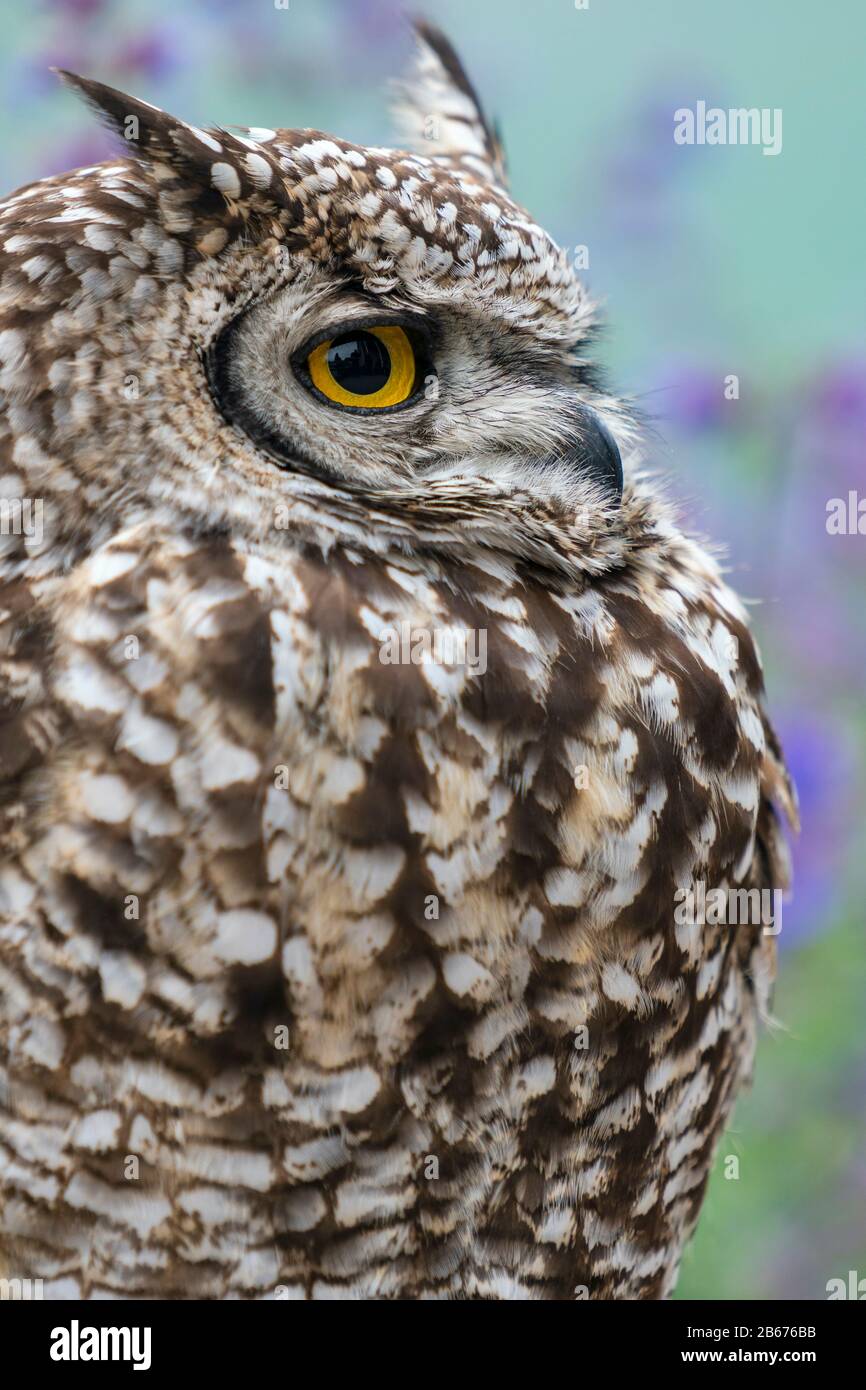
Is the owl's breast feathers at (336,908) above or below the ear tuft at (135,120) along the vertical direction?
below

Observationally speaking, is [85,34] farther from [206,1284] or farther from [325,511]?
[206,1284]

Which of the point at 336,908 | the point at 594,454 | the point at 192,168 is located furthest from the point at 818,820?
the point at 192,168

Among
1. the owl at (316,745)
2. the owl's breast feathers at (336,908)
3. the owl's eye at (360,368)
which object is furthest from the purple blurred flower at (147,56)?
the owl's breast feathers at (336,908)

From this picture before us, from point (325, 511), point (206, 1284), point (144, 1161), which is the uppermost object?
point (325, 511)

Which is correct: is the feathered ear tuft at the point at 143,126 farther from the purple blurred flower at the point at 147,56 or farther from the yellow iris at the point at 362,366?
the purple blurred flower at the point at 147,56

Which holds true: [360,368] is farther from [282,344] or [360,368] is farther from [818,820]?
[818,820]

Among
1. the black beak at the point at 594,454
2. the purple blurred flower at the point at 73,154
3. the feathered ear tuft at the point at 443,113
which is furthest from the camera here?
the purple blurred flower at the point at 73,154

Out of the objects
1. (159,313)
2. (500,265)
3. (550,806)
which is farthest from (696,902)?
(159,313)
